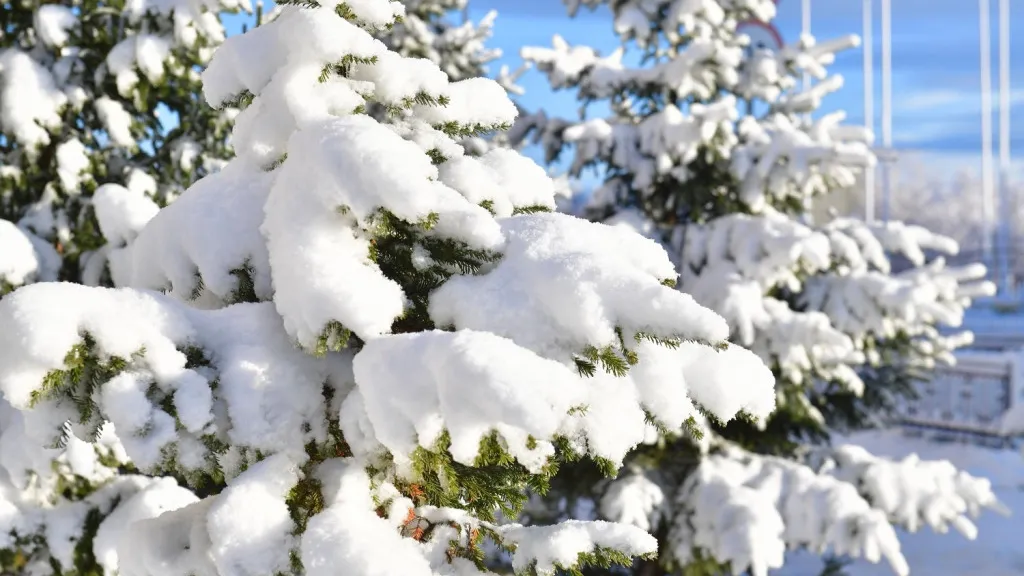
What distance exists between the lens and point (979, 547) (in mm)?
10102

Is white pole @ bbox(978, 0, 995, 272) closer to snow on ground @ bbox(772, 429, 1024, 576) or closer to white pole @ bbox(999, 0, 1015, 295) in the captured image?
white pole @ bbox(999, 0, 1015, 295)

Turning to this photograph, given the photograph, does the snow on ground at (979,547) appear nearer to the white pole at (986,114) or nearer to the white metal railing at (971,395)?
the white metal railing at (971,395)

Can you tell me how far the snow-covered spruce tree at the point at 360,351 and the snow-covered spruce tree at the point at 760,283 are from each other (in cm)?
362

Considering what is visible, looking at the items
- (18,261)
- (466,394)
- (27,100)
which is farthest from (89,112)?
(466,394)

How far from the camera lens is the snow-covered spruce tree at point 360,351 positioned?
1681 mm

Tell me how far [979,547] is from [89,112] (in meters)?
10.3

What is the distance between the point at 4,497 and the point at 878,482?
17.2ft

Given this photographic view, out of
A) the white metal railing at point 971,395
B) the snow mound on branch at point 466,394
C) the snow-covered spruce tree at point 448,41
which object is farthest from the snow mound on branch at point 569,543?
the white metal railing at point 971,395

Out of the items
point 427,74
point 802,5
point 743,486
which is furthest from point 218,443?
point 802,5

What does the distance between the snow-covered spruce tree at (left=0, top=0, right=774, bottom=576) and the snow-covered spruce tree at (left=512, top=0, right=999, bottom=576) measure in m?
3.62

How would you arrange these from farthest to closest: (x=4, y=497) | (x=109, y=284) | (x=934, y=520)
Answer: (x=934, y=520) → (x=109, y=284) → (x=4, y=497)

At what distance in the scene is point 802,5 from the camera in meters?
25.5

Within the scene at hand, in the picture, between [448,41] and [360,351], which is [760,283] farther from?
[448,41]

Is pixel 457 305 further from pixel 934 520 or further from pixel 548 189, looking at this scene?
pixel 934 520
